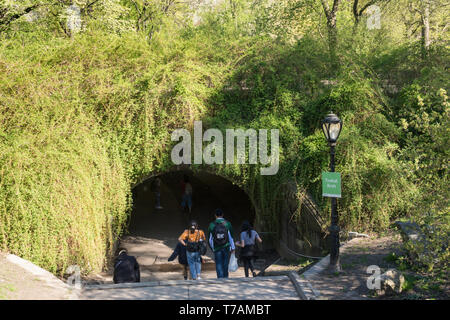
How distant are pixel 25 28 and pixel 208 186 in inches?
463

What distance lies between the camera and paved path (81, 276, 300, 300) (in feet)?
23.0

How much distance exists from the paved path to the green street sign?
187 cm

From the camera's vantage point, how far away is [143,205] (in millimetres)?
19250

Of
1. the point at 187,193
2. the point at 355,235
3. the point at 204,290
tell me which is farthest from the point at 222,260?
the point at 187,193

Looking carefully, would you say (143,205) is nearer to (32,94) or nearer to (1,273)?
(32,94)

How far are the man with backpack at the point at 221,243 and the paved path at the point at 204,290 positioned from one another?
1.10 meters

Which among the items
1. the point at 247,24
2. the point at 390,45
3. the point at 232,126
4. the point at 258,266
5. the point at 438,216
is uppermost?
the point at 247,24

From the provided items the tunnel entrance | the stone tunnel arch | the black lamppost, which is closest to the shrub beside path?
the tunnel entrance

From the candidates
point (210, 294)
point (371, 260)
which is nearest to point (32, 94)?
point (210, 294)

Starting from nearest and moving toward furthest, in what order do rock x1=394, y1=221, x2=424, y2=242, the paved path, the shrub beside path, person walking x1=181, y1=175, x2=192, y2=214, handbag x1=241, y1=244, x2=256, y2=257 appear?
the shrub beside path
the paved path
rock x1=394, y1=221, x2=424, y2=242
handbag x1=241, y1=244, x2=256, y2=257
person walking x1=181, y1=175, x2=192, y2=214

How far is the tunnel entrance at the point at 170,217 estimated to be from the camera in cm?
1217

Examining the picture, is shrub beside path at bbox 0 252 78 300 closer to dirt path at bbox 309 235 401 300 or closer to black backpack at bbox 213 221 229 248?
black backpack at bbox 213 221 229 248

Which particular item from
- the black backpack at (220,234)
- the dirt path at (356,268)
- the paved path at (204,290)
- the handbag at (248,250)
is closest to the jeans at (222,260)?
the black backpack at (220,234)

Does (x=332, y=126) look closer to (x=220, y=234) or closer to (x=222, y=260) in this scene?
(x=220, y=234)
